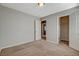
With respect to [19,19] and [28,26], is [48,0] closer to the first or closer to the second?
[19,19]

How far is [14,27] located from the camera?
3875 mm

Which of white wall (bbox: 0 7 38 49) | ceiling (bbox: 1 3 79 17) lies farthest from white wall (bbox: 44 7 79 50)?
white wall (bbox: 0 7 38 49)

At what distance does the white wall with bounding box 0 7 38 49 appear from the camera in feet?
10.8

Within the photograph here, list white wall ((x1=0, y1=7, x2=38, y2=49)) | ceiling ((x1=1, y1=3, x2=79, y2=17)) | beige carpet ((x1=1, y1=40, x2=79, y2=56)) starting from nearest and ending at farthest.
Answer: ceiling ((x1=1, y1=3, x2=79, y2=17)) < beige carpet ((x1=1, y1=40, x2=79, y2=56)) < white wall ((x1=0, y1=7, x2=38, y2=49))

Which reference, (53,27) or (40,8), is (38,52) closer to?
(40,8)

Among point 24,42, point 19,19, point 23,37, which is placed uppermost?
point 19,19

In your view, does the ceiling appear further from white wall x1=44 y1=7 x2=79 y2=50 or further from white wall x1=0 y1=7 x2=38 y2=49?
white wall x1=44 y1=7 x2=79 y2=50

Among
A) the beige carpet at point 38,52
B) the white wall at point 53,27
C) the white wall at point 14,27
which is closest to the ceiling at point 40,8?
the white wall at point 14,27

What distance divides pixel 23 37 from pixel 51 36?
1.65m

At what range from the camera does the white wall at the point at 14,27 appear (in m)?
3.29

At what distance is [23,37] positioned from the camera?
4.52 metres

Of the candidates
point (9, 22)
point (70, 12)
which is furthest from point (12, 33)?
point (70, 12)

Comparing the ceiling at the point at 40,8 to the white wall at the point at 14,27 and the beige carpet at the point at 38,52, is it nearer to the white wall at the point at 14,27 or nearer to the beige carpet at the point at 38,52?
the white wall at the point at 14,27

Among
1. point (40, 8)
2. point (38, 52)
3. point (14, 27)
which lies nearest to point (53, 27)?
point (40, 8)
